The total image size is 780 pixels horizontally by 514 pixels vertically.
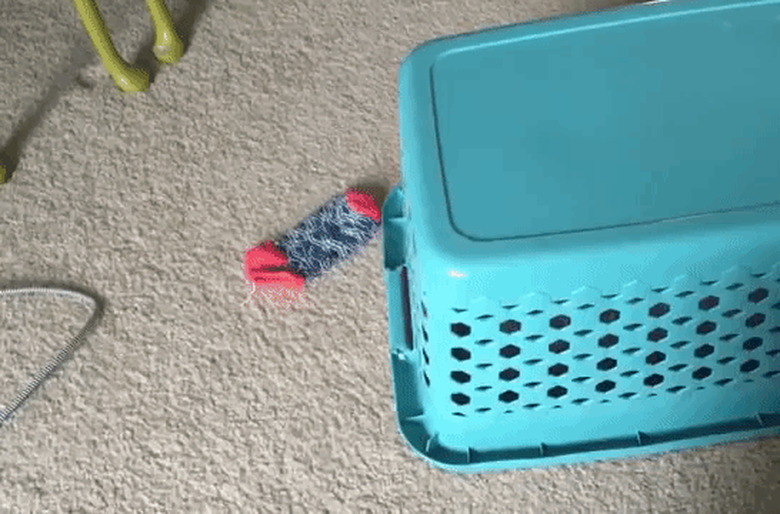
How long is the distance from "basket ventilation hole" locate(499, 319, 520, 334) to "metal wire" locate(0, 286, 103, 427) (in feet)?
1.72

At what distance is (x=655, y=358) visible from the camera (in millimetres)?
787

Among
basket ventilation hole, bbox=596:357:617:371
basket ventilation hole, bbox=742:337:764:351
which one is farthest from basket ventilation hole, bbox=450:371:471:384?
basket ventilation hole, bbox=742:337:764:351

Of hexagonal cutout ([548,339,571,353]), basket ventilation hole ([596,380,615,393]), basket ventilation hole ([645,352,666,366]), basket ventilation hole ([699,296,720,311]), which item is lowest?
basket ventilation hole ([596,380,615,393])

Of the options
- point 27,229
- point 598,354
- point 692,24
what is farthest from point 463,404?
point 27,229

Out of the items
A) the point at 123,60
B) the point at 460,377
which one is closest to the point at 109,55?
the point at 123,60

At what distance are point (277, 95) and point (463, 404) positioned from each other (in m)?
0.59

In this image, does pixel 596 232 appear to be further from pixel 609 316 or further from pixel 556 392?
pixel 556 392

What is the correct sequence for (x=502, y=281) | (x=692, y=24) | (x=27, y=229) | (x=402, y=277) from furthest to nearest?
(x=27, y=229) → (x=402, y=277) → (x=692, y=24) → (x=502, y=281)

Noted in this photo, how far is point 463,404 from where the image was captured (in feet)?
2.68

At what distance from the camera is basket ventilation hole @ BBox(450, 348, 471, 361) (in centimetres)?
76

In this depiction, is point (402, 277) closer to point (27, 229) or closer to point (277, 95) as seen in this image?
point (277, 95)

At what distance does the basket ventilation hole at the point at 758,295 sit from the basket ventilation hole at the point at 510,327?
19cm

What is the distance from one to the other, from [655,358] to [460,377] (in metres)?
0.17

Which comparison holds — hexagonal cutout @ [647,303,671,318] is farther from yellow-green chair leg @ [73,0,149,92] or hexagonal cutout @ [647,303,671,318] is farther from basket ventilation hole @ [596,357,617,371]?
yellow-green chair leg @ [73,0,149,92]
